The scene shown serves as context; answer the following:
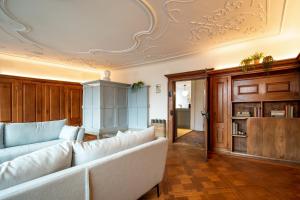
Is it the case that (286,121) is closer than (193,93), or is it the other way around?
(286,121)

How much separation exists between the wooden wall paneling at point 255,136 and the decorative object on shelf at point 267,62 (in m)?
1.05

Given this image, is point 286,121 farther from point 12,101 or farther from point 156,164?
point 12,101

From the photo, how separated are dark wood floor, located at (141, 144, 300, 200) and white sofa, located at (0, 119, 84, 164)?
2.06 metres

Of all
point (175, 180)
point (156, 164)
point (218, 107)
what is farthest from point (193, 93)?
point (156, 164)

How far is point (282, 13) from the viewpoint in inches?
100

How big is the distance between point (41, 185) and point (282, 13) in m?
3.73

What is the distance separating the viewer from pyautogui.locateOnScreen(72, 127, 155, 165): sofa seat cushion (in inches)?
53.4

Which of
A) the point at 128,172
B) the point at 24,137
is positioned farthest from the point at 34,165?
the point at 24,137

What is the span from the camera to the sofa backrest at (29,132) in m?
2.69

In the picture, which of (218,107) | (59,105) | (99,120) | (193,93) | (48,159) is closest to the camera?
(48,159)

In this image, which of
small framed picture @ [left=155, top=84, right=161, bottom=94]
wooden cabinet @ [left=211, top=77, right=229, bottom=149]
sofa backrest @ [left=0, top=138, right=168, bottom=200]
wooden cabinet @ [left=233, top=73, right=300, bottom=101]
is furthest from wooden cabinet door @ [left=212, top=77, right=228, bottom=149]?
sofa backrest @ [left=0, top=138, right=168, bottom=200]

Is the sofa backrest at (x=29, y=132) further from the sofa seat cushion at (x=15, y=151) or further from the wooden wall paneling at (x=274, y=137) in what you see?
the wooden wall paneling at (x=274, y=137)

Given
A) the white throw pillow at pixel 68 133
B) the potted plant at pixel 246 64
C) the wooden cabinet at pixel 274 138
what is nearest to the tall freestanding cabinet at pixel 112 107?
the white throw pillow at pixel 68 133

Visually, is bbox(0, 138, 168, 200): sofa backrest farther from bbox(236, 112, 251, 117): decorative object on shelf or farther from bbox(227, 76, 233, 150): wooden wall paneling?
bbox(236, 112, 251, 117): decorative object on shelf
